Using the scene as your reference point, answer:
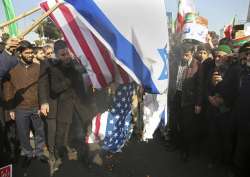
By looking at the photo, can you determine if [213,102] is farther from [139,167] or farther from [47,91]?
[47,91]

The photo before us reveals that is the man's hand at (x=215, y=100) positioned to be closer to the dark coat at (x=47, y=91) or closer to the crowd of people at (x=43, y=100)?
the crowd of people at (x=43, y=100)

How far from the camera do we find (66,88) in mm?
6445

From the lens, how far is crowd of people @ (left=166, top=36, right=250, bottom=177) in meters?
5.43

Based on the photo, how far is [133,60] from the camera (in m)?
4.93

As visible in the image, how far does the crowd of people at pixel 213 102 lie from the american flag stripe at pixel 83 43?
1.78 m

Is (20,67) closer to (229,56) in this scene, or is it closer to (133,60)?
(133,60)

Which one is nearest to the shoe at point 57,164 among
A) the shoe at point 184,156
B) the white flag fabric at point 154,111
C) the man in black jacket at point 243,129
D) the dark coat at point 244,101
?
the white flag fabric at point 154,111

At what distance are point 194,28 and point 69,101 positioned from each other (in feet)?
8.55

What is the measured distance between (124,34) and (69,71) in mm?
1841

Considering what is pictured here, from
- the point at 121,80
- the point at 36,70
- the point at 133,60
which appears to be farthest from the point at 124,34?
the point at 36,70

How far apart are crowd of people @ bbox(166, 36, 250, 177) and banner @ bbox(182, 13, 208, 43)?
0.18m

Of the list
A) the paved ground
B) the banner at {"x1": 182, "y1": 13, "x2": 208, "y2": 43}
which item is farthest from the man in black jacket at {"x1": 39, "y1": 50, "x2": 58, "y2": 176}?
the banner at {"x1": 182, "y1": 13, "x2": 208, "y2": 43}

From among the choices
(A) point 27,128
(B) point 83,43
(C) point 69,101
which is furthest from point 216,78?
(A) point 27,128

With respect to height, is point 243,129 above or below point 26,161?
above
